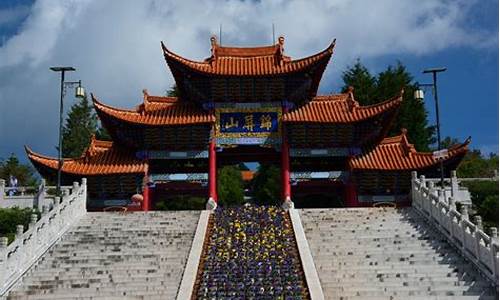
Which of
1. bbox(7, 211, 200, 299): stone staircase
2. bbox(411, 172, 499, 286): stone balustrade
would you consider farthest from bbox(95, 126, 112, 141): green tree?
bbox(411, 172, 499, 286): stone balustrade

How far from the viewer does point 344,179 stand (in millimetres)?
24938

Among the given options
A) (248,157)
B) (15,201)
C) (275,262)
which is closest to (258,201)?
(248,157)

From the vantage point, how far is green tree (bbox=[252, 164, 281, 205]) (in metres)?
40.7

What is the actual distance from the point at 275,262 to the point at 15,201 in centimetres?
1573

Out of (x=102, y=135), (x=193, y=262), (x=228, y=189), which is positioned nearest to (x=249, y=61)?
(x=193, y=262)

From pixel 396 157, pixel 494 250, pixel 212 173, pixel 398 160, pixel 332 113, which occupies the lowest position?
pixel 494 250

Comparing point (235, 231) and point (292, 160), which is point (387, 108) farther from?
point (235, 231)

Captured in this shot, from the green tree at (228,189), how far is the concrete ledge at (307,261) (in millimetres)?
23264

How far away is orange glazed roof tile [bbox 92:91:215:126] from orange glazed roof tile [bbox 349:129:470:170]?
6269 millimetres

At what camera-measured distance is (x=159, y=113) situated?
84.2 ft

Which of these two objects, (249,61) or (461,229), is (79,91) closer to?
(249,61)

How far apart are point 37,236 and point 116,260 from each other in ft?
7.60

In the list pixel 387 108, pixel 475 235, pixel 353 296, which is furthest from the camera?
pixel 387 108

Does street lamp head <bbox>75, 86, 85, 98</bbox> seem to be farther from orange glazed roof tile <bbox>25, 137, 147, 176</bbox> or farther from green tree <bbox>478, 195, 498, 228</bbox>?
green tree <bbox>478, 195, 498, 228</bbox>
